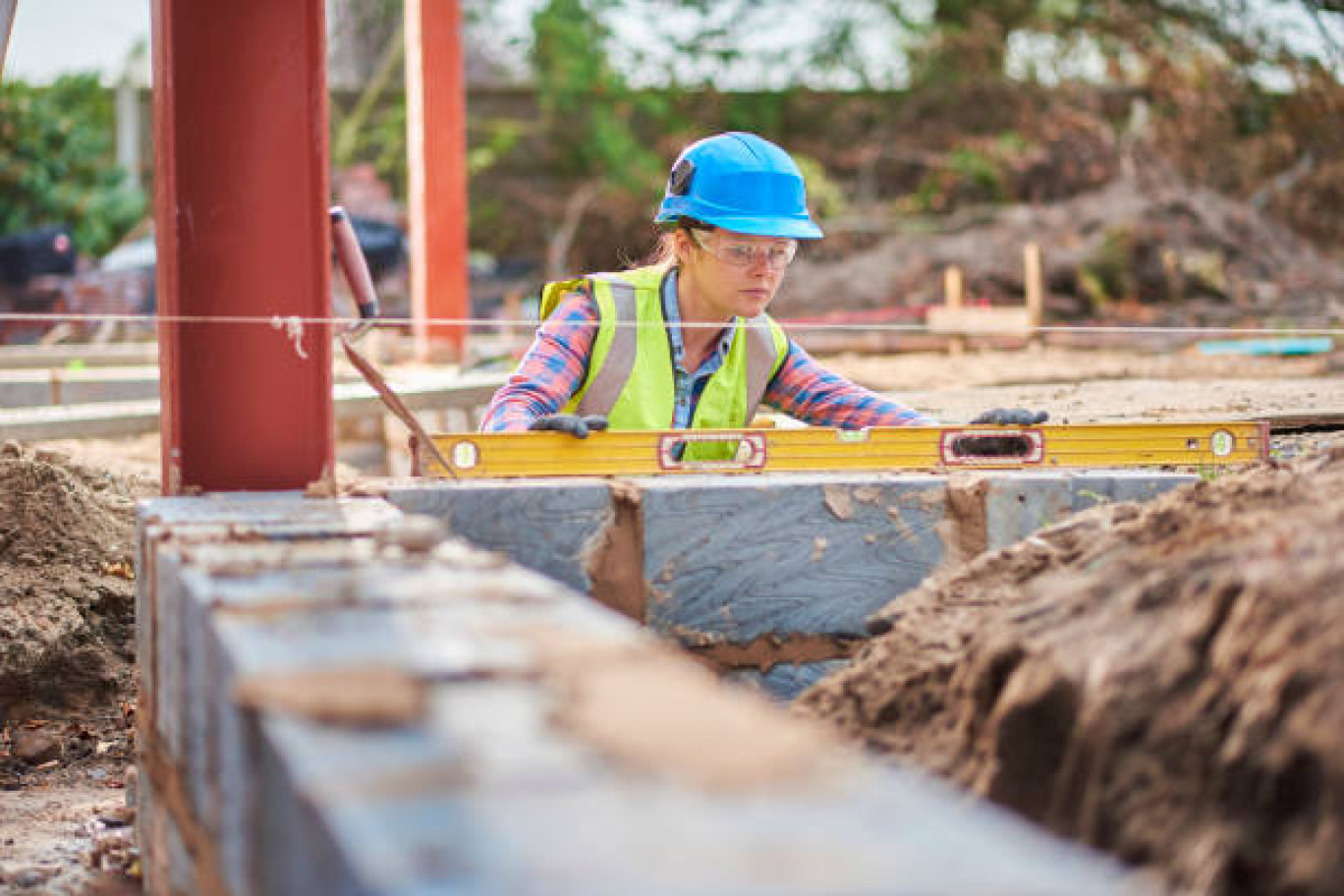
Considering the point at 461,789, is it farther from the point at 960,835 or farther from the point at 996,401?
the point at 996,401

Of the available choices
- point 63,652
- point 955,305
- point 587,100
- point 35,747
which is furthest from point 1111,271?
point 35,747

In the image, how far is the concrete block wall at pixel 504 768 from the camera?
1503 millimetres

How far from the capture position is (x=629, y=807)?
1.61m

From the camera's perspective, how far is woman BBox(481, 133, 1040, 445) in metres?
4.96

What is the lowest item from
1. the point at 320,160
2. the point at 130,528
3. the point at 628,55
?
the point at 130,528

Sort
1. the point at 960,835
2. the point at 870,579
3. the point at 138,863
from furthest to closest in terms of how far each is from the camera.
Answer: the point at 870,579
the point at 138,863
the point at 960,835

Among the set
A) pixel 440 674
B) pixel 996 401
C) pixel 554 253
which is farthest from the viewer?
pixel 554 253

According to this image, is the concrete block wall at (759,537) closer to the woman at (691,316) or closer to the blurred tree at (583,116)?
the woman at (691,316)

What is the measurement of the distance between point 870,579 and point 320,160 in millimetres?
1733

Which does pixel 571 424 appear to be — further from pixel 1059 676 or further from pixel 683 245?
pixel 1059 676

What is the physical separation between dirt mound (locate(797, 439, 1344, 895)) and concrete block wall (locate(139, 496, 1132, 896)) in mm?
116

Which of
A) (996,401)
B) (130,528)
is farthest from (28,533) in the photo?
(996,401)

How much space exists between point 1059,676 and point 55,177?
1815 cm

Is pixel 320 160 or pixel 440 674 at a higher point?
pixel 320 160
